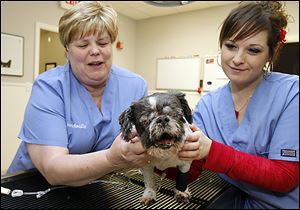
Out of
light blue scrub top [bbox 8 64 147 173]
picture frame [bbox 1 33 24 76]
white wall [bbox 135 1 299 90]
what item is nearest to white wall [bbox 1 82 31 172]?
picture frame [bbox 1 33 24 76]

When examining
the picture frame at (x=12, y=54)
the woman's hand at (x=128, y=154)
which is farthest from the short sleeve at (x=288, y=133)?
the picture frame at (x=12, y=54)

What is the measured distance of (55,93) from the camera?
2.91 feet

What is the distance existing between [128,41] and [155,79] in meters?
0.81

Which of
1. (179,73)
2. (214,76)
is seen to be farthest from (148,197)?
(179,73)

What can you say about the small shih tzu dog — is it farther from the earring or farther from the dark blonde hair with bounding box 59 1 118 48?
the dark blonde hair with bounding box 59 1 118 48

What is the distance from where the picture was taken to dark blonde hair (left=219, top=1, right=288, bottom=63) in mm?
724

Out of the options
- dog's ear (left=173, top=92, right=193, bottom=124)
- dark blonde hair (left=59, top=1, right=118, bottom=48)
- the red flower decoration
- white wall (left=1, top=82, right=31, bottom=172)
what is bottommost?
white wall (left=1, top=82, right=31, bottom=172)

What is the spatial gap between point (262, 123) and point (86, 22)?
613mm

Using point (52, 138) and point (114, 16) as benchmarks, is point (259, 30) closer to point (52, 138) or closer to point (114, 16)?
point (114, 16)

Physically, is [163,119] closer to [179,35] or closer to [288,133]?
[288,133]

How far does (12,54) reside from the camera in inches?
120

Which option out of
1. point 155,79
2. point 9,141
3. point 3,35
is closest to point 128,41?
point 155,79

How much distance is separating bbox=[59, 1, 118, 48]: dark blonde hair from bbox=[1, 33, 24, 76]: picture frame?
2.39m

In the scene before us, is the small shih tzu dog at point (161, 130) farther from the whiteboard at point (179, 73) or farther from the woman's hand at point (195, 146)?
the whiteboard at point (179, 73)
